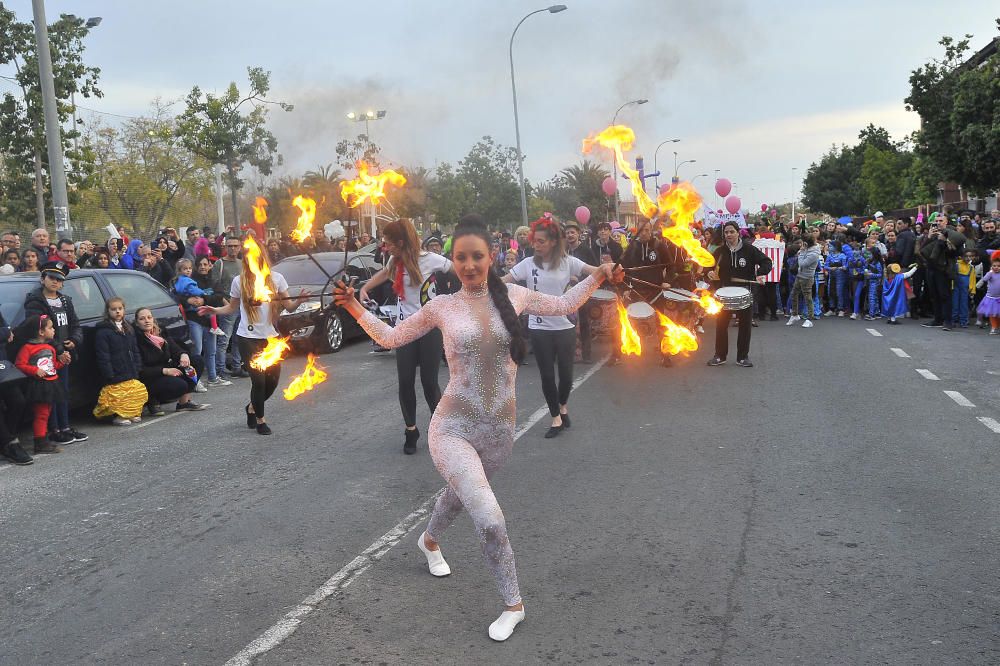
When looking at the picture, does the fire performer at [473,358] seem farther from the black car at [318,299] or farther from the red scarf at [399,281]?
the black car at [318,299]

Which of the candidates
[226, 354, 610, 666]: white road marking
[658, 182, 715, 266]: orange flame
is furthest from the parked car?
[658, 182, 715, 266]: orange flame

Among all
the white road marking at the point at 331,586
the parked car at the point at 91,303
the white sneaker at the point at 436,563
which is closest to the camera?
the white road marking at the point at 331,586

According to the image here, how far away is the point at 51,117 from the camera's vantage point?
14.6 metres

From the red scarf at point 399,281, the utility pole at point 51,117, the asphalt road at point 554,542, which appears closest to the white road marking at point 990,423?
the asphalt road at point 554,542

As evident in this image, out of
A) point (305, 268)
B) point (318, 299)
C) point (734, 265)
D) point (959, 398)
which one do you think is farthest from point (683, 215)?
point (305, 268)

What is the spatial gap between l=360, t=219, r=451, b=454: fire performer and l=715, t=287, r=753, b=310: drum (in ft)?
15.6

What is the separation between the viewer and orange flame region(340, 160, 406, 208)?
5056mm

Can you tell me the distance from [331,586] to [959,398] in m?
7.60

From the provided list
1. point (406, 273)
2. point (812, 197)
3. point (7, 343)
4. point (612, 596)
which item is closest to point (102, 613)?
point (612, 596)

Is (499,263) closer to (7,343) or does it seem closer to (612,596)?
(7,343)

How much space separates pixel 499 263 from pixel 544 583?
14944mm

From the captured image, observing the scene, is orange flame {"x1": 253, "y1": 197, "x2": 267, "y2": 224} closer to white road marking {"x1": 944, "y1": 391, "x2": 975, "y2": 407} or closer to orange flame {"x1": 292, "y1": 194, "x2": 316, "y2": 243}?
orange flame {"x1": 292, "y1": 194, "x2": 316, "y2": 243}

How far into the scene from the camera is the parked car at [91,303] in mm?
9180

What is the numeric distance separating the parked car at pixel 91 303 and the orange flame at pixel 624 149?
19.1ft
